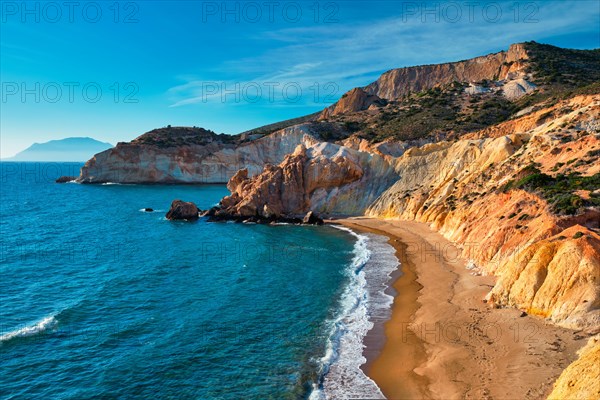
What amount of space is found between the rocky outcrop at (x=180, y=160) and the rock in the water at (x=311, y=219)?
5660cm

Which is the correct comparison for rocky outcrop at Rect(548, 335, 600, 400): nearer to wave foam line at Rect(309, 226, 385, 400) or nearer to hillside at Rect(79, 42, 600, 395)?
hillside at Rect(79, 42, 600, 395)

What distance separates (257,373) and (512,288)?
500 inches

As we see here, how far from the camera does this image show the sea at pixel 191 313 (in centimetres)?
1681

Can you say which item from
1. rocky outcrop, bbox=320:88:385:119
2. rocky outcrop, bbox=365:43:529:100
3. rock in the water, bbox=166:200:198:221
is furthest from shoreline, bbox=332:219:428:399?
rocky outcrop, bbox=320:88:385:119

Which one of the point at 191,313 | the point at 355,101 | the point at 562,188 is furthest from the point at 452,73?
the point at 191,313

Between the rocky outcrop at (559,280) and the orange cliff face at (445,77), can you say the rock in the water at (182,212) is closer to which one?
the rocky outcrop at (559,280)

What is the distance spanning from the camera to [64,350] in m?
19.4

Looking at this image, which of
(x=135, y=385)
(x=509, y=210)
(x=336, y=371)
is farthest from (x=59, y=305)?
(x=509, y=210)

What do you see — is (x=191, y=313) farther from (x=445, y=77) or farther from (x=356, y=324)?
(x=445, y=77)

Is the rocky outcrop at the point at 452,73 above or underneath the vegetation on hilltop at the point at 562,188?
above

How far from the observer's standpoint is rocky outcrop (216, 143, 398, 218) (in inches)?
2250

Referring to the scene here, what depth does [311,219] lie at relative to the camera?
52969 mm

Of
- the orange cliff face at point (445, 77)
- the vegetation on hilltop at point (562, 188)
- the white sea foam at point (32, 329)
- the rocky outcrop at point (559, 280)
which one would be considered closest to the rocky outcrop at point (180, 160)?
the orange cliff face at point (445, 77)

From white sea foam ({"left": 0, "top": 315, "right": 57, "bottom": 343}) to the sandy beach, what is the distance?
1574 cm
